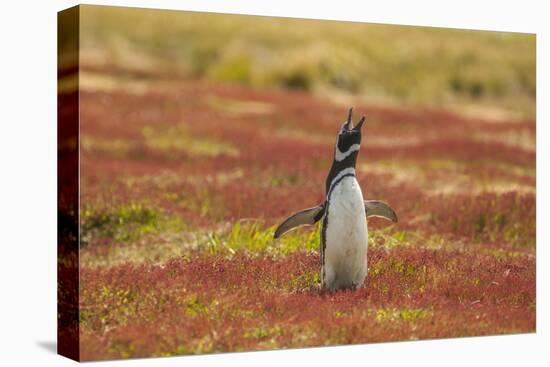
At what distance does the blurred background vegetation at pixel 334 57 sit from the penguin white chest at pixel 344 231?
3.75 meters

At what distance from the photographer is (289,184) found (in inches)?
639

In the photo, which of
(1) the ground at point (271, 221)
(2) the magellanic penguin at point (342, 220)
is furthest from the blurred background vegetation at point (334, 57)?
(2) the magellanic penguin at point (342, 220)

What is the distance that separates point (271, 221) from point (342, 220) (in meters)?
3.01

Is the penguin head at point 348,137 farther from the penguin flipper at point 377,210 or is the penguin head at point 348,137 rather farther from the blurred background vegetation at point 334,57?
the blurred background vegetation at point 334,57

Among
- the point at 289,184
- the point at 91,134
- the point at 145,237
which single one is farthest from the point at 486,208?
the point at 91,134

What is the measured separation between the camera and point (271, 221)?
46.1 ft

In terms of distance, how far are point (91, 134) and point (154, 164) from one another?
2.07m

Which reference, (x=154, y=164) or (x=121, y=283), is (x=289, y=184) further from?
(x=121, y=283)

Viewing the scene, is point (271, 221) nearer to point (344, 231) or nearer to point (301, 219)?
point (301, 219)

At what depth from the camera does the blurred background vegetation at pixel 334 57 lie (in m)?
15.8

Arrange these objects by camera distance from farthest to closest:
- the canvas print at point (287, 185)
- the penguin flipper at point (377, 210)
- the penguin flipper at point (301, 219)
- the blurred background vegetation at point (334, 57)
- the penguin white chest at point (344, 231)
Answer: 1. the blurred background vegetation at point (334, 57)
2. the penguin flipper at point (377, 210)
3. the penguin flipper at point (301, 219)
4. the penguin white chest at point (344, 231)
5. the canvas print at point (287, 185)

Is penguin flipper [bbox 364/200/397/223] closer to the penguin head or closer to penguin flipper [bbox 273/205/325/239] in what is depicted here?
penguin flipper [bbox 273/205/325/239]

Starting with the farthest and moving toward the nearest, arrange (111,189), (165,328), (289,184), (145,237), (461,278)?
(289,184)
(111,189)
(145,237)
(461,278)
(165,328)

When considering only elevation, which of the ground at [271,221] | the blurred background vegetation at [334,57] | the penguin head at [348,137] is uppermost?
the blurred background vegetation at [334,57]
